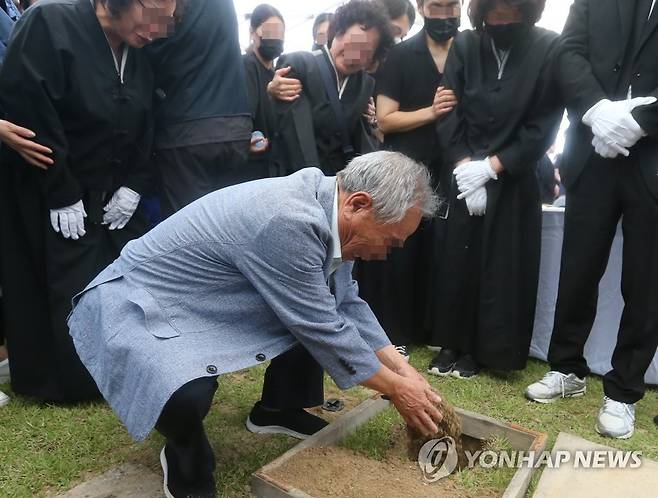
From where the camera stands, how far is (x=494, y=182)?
2844 mm

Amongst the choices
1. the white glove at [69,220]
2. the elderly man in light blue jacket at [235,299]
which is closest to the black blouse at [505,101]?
the elderly man in light blue jacket at [235,299]

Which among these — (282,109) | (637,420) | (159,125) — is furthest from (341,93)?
(637,420)

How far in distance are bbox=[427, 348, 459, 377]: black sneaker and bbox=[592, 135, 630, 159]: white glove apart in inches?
49.4

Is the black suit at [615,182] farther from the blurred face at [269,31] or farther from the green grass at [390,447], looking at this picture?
the blurred face at [269,31]

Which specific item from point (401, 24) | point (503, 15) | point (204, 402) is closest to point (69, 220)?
point (204, 402)

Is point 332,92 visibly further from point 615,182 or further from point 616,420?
point 616,420

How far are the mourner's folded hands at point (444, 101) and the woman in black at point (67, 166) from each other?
135cm

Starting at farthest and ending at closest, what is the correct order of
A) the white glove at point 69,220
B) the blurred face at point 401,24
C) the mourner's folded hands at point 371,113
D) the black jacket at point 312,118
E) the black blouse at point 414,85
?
the blurred face at point 401,24
the mourner's folded hands at point 371,113
the black blouse at point 414,85
the black jacket at point 312,118
the white glove at point 69,220

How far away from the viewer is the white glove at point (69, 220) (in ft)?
7.97

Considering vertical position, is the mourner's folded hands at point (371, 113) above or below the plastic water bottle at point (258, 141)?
above

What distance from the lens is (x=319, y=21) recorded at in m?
4.77

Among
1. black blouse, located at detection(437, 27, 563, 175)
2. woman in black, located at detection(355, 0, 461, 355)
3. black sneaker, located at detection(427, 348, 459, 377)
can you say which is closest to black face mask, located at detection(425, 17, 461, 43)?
woman in black, located at detection(355, 0, 461, 355)

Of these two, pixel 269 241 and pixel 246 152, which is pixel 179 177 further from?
pixel 269 241

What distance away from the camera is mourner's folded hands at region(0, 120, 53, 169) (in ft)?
7.52
